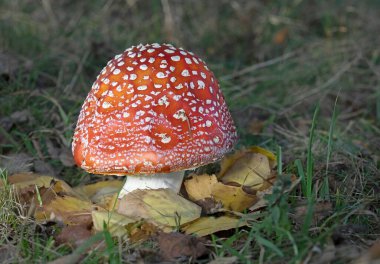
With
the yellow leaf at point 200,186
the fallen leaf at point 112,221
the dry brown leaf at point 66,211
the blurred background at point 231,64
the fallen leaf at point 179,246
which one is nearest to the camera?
the fallen leaf at point 179,246

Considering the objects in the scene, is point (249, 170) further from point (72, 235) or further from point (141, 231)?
point (72, 235)

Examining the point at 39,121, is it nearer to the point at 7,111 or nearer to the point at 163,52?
the point at 7,111

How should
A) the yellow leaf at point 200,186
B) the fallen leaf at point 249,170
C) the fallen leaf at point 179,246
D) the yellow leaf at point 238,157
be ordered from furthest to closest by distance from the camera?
the yellow leaf at point 238,157, the fallen leaf at point 249,170, the yellow leaf at point 200,186, the fallen leaf at point 179,246

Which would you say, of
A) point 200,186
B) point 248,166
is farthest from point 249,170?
point 200,186

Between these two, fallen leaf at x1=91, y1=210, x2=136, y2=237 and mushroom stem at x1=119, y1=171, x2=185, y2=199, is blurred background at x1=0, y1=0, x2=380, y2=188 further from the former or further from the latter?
fallen leaf at x1=91, y1=210, x2=136, y2=237

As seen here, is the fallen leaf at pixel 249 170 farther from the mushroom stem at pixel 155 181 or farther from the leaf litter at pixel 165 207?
the mushroom stem at pixel 155 181

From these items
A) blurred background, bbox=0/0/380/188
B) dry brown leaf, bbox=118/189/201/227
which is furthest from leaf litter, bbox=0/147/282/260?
blurred background, bbox=0/0/380/188

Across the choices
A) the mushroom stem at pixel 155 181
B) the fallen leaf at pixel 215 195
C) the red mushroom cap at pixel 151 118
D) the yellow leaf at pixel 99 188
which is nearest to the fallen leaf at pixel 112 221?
the red mushroom cap at pixel 151 118
